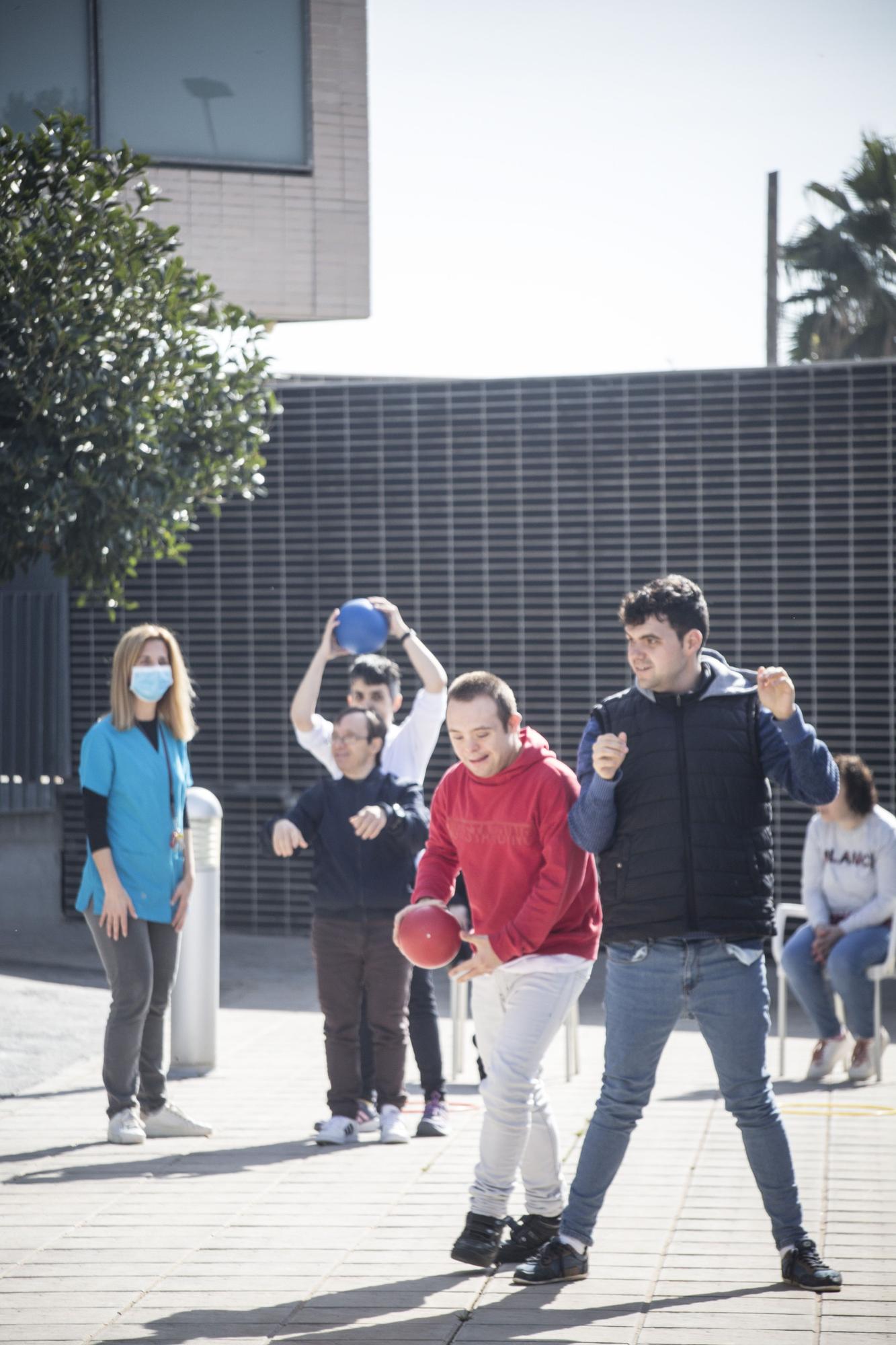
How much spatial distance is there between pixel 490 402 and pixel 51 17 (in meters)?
4.88

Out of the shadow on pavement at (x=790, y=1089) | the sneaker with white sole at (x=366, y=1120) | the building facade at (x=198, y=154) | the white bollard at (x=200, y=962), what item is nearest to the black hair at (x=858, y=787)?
the shadow on pavement at (x=790, y=1089)

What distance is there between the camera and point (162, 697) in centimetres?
673

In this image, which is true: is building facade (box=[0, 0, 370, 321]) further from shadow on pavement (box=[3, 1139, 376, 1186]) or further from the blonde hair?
shadow on pavement (box=[3, 1139, 376, 1186])

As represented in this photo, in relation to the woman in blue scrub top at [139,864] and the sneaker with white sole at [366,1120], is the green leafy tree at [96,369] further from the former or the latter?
the sneaker with white sole at [366,1120]

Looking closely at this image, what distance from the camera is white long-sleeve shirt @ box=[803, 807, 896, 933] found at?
8.52 metres

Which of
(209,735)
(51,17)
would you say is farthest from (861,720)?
(51,17)

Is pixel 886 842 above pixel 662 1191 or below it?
above

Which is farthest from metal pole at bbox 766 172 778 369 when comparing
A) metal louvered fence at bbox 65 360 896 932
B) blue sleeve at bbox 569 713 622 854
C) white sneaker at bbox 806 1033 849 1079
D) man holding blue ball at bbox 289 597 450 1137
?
blue sleeve at bbox 569 713 622 854

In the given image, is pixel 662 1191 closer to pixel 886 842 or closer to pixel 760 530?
pixel 886 842

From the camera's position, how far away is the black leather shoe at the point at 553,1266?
4.69 meters

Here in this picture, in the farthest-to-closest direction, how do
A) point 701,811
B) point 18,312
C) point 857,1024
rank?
point 18,312, point 857,1024, point 701,811

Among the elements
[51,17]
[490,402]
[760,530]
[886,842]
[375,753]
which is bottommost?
[886,842]

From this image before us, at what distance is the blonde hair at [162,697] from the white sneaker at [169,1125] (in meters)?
1.50

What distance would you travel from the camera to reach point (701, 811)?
4.64 metres
